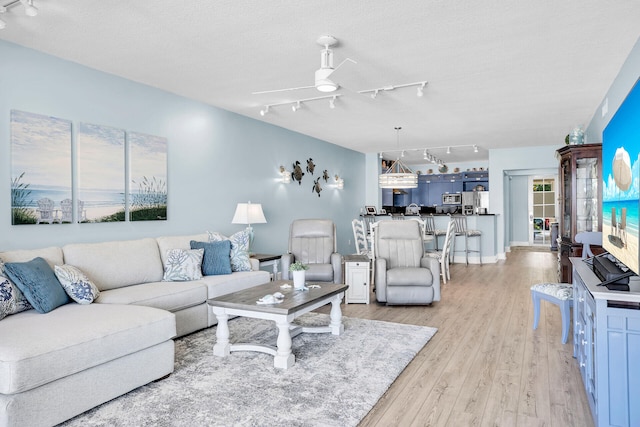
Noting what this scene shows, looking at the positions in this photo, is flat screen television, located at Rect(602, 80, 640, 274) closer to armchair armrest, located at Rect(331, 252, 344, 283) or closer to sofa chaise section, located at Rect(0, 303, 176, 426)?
sofa chaise section, located at Rect(0, 303, 176, 426)

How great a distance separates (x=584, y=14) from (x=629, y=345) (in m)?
2.22

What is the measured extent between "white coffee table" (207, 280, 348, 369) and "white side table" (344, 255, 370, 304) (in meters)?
→ 1.28

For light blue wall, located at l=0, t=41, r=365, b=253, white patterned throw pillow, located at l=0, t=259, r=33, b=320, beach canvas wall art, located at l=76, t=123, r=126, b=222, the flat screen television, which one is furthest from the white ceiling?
white patterned throw pillow, located at l=0, t=259, r=33, b=320

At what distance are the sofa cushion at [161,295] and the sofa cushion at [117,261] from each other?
114 millimetres

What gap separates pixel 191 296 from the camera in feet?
12.6

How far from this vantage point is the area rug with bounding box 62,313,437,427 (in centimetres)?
238

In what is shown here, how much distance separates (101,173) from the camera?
4.14m

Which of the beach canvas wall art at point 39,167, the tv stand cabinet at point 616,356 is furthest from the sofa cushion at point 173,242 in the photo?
the tv stand cabinet at point 616,356

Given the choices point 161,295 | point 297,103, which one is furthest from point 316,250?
point 161,295

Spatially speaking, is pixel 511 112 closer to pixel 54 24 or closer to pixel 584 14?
pixel 584 14

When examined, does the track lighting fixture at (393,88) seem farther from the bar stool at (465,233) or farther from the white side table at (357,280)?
the bar stool at (465,233)

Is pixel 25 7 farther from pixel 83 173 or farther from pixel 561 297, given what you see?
pixel 561 297

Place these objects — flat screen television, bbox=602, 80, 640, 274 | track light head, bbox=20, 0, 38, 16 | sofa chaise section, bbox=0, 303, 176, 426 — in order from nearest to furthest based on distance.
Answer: flat screen television, bbox=602, 80, 640, 274 < sofa chaise section, bbox=0, 303, 176, 426 < track light head, bbox=20, 0, 38, 16

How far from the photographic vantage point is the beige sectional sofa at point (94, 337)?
2.15 metres
